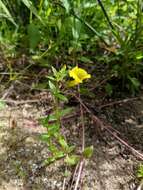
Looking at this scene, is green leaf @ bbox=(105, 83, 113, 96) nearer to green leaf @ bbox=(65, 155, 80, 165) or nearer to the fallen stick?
the fallen stick

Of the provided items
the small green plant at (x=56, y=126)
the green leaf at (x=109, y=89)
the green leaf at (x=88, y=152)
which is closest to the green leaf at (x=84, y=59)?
the green leaf at (x=109, y=89)

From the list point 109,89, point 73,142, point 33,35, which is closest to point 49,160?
point 73,142

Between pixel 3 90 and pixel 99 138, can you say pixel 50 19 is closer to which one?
pixel 3 90

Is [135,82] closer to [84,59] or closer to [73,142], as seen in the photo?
[84,59]

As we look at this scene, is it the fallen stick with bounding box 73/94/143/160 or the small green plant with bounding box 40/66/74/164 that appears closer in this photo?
the small green plant with bounding box 40/66/74/164

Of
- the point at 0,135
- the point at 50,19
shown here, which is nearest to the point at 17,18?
the point at 50,19

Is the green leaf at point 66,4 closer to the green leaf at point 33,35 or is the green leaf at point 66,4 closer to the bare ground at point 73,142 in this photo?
the green leaf at point 33,35

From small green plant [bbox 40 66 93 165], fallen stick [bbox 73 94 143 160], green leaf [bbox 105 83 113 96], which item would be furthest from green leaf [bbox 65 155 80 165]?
green leaf [bbox 105 83 113 96]

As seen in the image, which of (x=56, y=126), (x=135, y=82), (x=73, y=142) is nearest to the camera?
(x=56, y=126)
